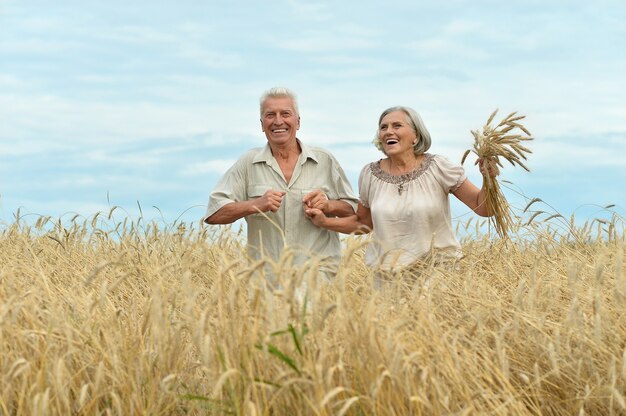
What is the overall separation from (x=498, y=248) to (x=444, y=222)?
1747mm

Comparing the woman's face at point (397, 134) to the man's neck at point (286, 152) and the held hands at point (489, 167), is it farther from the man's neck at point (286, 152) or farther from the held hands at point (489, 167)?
the man's neck at point (286, 152)

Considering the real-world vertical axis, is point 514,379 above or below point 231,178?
below

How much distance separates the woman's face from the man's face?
0.61 m

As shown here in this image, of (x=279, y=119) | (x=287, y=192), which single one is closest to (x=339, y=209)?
(x=287, y=192)

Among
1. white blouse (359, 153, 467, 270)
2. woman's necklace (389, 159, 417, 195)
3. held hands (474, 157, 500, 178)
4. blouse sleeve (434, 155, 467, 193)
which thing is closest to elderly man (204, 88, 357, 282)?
white blouse (359, 153, 467, 270)

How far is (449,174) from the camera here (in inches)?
224

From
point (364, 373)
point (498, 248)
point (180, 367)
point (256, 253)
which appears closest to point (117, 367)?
point (180, 367)

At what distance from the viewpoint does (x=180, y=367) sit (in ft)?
13.3

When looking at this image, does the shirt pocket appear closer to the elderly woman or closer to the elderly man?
the elderly man

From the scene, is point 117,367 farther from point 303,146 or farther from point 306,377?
point 303,146

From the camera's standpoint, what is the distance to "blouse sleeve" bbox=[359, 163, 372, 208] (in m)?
5.88

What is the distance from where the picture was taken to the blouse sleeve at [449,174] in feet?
18.7

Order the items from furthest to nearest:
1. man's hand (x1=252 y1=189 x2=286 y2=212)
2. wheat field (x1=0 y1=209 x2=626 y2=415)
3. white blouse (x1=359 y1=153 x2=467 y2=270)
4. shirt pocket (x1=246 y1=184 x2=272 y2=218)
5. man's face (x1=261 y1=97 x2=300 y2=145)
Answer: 1. shirt pocket (x1=246 y1=184 x2=272 y2=218)
2. man's face (x1=261 y1=97 x2=300 y2=145)
3. white blouse (x1=359 y1=153 x2=467 y2=270)
4. man's hand (x1=252 y1=189 x2=286 y2=212)
5. wheat field (x1=0 y1=209 x2=626 y2=415)

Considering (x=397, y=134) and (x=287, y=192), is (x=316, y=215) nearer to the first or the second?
(x=287, y=192)
